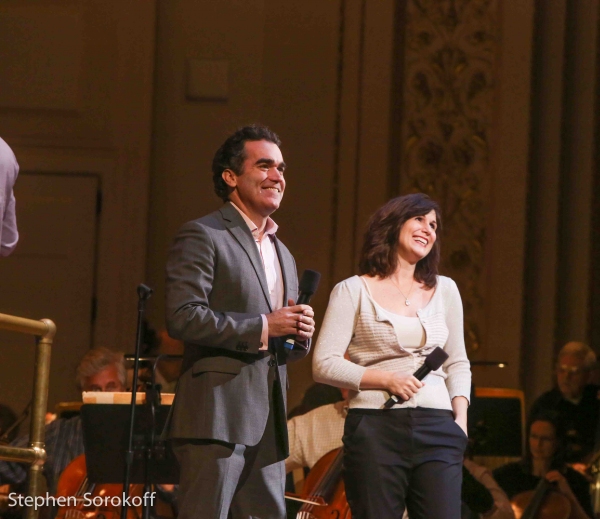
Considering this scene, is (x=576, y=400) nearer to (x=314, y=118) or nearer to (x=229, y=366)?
(x=314, y=118)

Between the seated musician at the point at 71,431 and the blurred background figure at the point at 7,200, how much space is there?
185 centimetres

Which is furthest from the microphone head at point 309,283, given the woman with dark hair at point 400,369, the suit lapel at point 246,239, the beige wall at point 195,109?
the beige wall at point 195,109

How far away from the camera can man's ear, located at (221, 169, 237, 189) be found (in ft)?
10.4

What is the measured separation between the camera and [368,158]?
6953 millimetres

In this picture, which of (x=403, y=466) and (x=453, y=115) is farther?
(x=453, y=115)

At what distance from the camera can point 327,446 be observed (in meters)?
5.07

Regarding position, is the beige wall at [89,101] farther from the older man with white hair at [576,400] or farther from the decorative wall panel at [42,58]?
the older man with white hair at [576,400]

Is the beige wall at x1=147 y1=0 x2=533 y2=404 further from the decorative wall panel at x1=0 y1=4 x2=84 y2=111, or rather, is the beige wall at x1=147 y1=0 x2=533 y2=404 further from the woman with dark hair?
the woman with dark hair

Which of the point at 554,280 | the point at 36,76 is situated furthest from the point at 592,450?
the point at 36,76

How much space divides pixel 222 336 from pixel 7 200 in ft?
2.08

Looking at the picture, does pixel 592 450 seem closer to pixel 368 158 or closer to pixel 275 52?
pixel 368 158

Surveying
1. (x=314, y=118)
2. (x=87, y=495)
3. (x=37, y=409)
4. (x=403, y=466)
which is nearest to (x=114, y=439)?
(x=87, y=495)

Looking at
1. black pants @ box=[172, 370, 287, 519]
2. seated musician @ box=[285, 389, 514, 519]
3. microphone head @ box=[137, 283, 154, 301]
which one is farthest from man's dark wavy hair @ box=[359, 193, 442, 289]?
seated musician @ box=[285, 389, 514, 519]

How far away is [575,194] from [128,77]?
290cm
